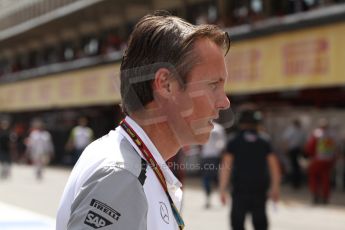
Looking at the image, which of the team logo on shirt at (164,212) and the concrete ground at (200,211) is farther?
the concrete ground at (200,211)

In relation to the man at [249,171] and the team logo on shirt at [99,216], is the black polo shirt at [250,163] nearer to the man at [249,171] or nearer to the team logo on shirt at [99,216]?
the man at [249,171]

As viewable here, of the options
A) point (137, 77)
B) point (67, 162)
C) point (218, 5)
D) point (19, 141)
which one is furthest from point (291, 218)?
point (19, 141)

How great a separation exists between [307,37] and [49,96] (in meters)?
17.8

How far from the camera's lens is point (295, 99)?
20.3m

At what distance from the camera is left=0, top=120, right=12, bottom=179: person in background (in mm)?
21094

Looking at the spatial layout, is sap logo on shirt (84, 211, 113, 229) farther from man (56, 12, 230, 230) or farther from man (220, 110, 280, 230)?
man (220, 110, 280, 230)

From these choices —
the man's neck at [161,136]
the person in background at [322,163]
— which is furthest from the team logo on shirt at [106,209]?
the person in background at [322,163]

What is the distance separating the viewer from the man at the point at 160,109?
1616 mm

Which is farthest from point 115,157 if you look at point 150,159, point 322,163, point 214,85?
point 322,163

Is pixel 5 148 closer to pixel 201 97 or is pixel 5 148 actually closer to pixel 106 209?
pixel 201 97

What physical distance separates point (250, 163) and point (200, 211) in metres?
5.58

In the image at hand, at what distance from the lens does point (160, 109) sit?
69.7 inches

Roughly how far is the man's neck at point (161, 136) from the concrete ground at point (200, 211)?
6.99 meters

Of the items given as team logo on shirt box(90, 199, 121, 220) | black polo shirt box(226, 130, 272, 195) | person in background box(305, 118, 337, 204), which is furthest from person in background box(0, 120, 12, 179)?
team logo on shirt box(90, 199, 121, 220)
